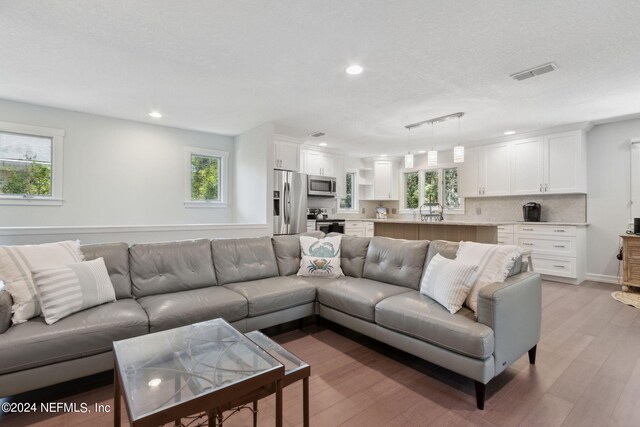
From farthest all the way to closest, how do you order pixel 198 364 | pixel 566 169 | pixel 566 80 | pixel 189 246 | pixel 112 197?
pixel 566 169 → pixel 112 197 → pixel 566 80 → pixel 189 246 → pixel 198 364

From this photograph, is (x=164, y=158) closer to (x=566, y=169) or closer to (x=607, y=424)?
(x=607, y=424)

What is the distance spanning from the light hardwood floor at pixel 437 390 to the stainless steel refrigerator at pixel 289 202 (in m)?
2.61

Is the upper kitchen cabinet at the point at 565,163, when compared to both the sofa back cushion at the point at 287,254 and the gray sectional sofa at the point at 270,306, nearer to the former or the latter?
the gray sectional sofa at the point at 270,306

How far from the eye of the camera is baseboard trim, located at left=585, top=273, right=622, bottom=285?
15.8 ft

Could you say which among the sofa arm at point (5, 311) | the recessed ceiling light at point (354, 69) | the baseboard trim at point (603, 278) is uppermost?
the recessed ceiling light at point (354, 69)

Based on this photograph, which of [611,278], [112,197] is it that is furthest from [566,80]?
[112,197]

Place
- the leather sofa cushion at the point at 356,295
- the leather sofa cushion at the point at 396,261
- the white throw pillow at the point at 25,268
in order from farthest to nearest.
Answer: the leather sofa cushion at the point at 396,261 → the leather sofa cushion at the point at 356,295 → the white throw pillow at the point at 25,268

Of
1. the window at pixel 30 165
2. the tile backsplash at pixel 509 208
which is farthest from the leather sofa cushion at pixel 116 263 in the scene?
the tile backsplash at pixel 509 208

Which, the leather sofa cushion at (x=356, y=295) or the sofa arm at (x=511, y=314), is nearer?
the sofa arm at (x=511, y=314)

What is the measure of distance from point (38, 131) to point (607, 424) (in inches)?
248

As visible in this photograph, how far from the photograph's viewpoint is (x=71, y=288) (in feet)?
6.78

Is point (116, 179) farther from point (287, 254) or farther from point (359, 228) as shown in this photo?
point (359, 228)

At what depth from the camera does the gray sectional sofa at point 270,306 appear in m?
1.81

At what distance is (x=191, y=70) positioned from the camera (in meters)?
3.04
